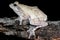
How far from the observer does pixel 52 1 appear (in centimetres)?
168

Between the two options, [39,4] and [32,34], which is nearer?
[32,34]

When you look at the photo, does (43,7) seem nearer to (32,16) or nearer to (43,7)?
(43,7)

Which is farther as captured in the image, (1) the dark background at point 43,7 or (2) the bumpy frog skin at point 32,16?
(1) the dark background at point 43,7

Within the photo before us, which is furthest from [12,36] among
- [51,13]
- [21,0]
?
[51,13]

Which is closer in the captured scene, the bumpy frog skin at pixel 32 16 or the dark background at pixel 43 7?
the bumpy frog skin at pixel 32 16

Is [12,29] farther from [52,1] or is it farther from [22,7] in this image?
[52,1]

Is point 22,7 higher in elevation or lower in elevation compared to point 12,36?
higher

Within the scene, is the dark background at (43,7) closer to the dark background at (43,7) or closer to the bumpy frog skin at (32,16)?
the dark background at (43,7)

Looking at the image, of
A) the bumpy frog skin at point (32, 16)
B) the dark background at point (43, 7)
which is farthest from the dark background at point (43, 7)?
the bumpy frog skin at point (32, 16)

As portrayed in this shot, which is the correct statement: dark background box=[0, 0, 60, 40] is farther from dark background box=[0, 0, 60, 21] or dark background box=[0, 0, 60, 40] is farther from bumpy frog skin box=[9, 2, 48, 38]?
bumpy frog skin box=[9, 2, 48, 38]

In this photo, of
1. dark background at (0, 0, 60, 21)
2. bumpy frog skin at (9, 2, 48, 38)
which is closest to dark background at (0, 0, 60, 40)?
dark background at (0, 0, 60, 21)

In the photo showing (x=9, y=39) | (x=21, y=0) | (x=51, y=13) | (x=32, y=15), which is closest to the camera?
(x=9, y=39)

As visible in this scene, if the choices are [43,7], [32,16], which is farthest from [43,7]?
[32,16]

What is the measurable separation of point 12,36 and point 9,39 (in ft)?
0.13
